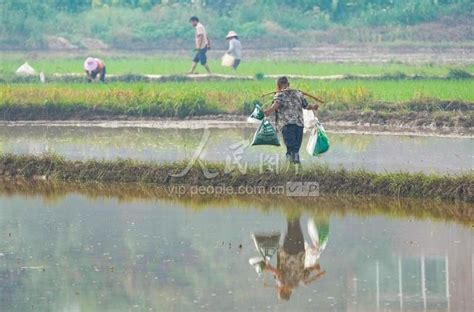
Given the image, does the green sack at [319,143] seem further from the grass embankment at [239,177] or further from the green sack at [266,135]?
the grass embankment at [239,177]

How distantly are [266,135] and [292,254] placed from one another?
3.13 metres

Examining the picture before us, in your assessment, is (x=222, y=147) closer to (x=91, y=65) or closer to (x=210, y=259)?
(x=210, y=259)

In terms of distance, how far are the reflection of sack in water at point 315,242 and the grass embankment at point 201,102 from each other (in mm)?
7142

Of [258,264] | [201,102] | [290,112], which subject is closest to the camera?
[258,264]

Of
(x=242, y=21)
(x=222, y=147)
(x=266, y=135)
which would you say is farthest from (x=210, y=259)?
(x=242, y=21)

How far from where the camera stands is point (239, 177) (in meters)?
12.2

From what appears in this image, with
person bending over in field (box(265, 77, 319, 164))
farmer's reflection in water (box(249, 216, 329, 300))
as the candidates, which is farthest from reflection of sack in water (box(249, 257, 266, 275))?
person bending over in field (box(265, 77, 319, 164))

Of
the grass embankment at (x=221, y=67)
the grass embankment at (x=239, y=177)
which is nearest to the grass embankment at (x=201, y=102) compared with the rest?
the grass embankment at (x=221, y=67)

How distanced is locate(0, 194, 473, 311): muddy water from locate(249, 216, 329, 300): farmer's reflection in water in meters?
0.02

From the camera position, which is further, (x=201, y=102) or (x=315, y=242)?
(x=201, y=102)

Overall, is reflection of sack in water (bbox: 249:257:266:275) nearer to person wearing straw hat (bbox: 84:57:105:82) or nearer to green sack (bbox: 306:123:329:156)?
green sack (bbox: 306:123:329:156)

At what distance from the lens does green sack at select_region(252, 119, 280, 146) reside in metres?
12.8

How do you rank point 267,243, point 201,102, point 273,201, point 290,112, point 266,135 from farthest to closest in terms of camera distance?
point 201,102
point 266,135
point 290,112
point 273,201
point 267,243

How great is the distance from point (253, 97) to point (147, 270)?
9804 millimetres
